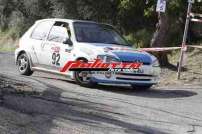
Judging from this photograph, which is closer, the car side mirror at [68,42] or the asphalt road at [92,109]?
the asphalt road at [92,109]

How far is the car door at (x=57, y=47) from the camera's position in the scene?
14.5 m

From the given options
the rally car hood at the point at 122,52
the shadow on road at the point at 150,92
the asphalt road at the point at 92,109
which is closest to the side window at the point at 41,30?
the shadow on road at the point at 150,92

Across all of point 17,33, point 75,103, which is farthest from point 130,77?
point 17,33

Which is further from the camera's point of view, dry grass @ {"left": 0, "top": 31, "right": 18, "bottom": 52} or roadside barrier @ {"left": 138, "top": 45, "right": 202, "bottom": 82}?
dry grass @ {"left": 0, "top": 31, "right": 18, "bottom": 52}

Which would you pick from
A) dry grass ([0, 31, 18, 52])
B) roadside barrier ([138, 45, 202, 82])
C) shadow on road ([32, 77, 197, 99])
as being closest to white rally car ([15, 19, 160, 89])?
shadow on road ([32, 77, 197, 99])

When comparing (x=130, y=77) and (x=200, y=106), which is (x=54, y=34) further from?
(x=200, y=106)

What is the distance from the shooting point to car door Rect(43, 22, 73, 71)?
1445 centimetres

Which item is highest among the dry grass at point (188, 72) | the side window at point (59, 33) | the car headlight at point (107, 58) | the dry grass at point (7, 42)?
the side window at point (59, 33)

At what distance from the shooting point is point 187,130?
9.36 meters

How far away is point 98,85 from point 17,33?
23734 millimetres

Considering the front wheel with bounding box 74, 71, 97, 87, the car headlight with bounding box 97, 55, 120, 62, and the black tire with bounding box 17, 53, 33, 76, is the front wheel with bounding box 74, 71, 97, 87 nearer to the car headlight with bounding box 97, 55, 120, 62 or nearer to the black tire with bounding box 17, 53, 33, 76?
the car headlight with bounding box 97, 55, 120, 62

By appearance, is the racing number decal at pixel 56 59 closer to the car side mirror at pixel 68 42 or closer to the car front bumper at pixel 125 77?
the car side mirror at pixel 68 42

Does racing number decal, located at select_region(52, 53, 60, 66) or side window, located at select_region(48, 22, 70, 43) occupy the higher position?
side window, located at select_region(48, 22, 70, 43)

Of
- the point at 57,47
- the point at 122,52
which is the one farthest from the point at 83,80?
the point at 57,47
